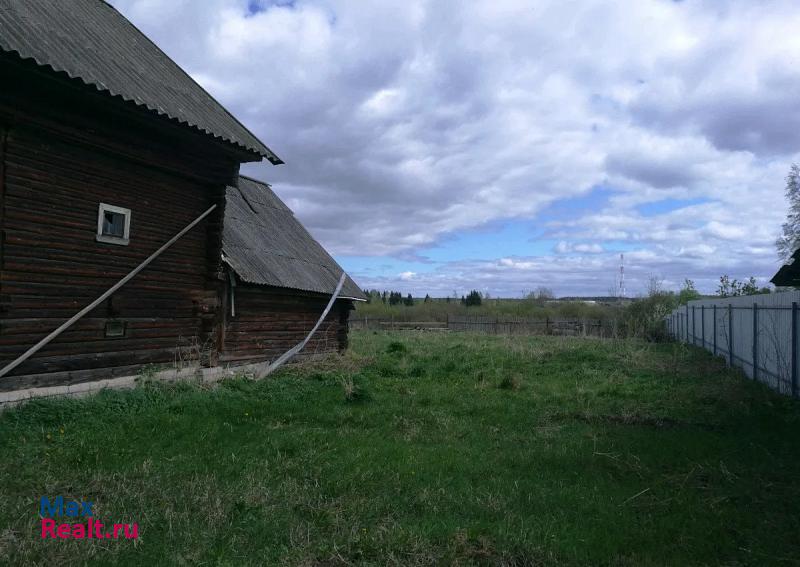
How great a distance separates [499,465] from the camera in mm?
6102

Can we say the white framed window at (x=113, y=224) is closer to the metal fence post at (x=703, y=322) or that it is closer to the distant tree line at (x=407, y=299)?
the metal fence post at (x=703, y=322)

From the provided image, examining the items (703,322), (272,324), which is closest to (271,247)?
(272,324)

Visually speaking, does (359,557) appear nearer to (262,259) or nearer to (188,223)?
(188,223)

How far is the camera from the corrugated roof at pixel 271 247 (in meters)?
12.4

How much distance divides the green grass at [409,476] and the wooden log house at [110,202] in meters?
0.99

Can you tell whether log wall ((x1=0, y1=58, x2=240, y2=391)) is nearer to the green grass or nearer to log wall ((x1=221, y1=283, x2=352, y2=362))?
the green grass

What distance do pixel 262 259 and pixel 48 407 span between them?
6.34 meters

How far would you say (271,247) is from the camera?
14508mm

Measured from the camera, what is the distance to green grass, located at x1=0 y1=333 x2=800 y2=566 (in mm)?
4031

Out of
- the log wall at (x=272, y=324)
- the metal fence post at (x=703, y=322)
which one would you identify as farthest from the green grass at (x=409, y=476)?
the metal fence post at (x=703, y=322)

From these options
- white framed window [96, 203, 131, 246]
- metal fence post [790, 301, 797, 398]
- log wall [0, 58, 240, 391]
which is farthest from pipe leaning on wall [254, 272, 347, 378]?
metal fence post [790, 301, 797, 398]

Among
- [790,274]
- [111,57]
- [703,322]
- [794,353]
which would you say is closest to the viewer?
[794,353]

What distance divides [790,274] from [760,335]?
56.4 inches

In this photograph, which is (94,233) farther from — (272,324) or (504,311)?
(504,311)
